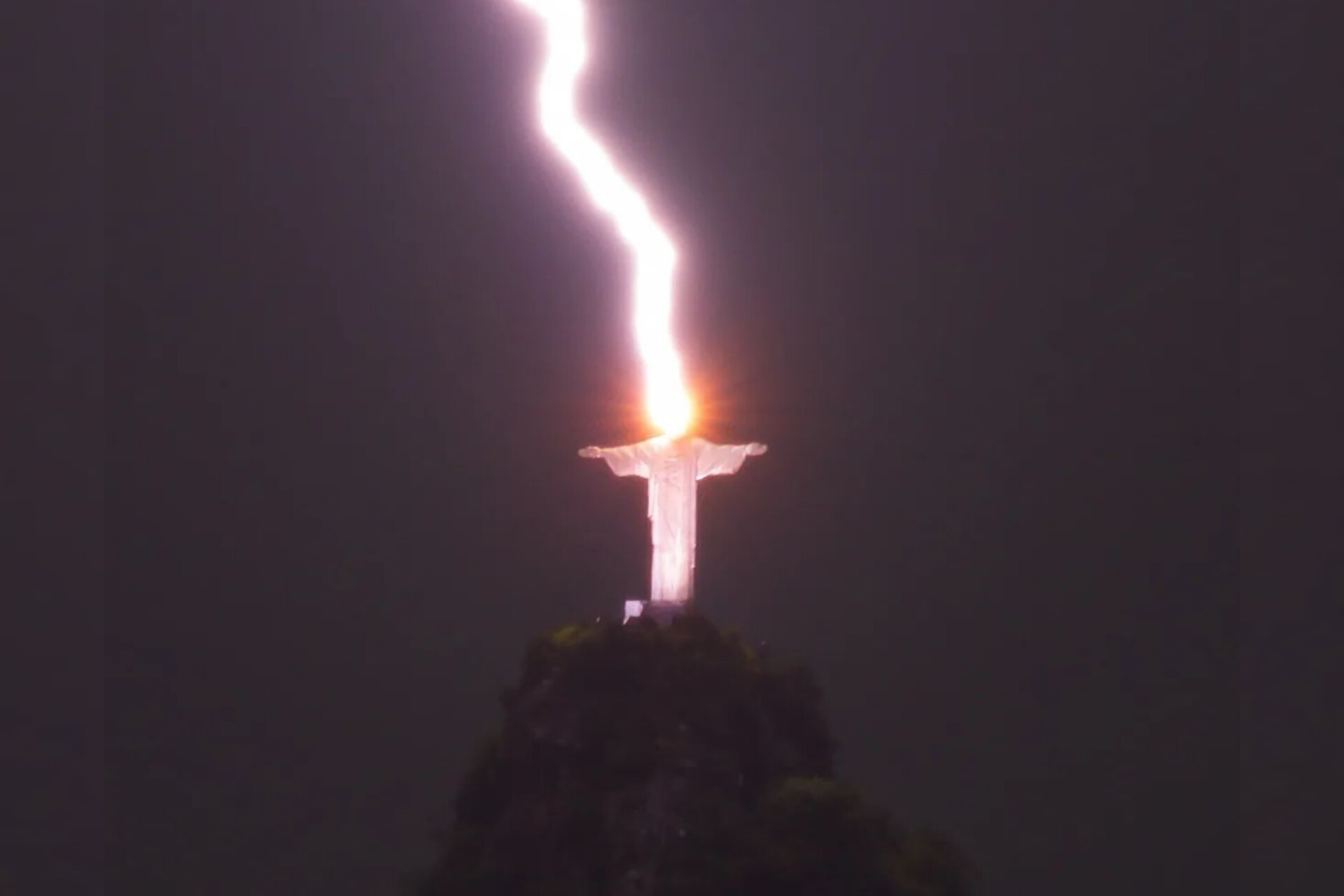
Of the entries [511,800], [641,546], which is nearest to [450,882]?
[511,800]

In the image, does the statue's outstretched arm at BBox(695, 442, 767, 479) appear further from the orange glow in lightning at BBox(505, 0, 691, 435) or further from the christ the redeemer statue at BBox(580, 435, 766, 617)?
the orange glow in lightning at BBox(505, 0, 691, 435)

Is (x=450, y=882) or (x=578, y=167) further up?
(x=578, y=167)

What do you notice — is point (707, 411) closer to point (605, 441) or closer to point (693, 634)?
point (605, 441)

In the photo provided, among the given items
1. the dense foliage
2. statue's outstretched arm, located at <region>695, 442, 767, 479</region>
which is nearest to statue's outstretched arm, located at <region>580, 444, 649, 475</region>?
statue's outstretched arm, located at <region>695, 442, 767, 479</region>

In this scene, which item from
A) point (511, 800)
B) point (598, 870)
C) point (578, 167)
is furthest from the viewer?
point (578, 167)

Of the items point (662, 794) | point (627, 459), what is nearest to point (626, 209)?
point (627, 459)

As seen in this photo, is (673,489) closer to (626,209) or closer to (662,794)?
(662,794)
